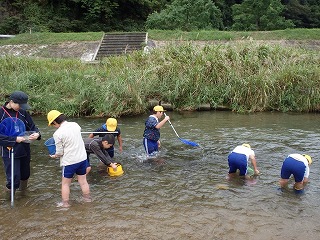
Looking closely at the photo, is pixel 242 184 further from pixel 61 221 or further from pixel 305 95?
pixel 305 95

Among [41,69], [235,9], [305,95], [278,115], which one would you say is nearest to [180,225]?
[278,115]

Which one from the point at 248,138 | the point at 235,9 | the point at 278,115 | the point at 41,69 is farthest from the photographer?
the point at 235,9

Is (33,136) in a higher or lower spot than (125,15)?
lower

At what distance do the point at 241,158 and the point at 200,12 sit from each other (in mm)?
26766

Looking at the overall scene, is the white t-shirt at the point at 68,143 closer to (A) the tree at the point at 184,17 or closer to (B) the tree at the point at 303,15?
(A) the tree at the point at 184,17

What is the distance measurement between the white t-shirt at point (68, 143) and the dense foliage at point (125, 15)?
25.5 m

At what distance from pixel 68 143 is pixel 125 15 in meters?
31.5

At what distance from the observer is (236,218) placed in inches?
209

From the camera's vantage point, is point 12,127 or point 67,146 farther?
point 12,127

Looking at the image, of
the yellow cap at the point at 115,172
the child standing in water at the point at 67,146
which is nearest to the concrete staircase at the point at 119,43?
the yellow cap at the point at 115,172

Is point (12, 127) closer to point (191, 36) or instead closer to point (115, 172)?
point (115, 172)

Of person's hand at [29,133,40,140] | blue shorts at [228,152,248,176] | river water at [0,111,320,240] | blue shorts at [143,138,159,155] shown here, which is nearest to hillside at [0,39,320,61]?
river water at [0,111,320,240]

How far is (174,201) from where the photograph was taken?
234 inches

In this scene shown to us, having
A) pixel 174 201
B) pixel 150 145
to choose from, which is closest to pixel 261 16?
pixel 150 145
